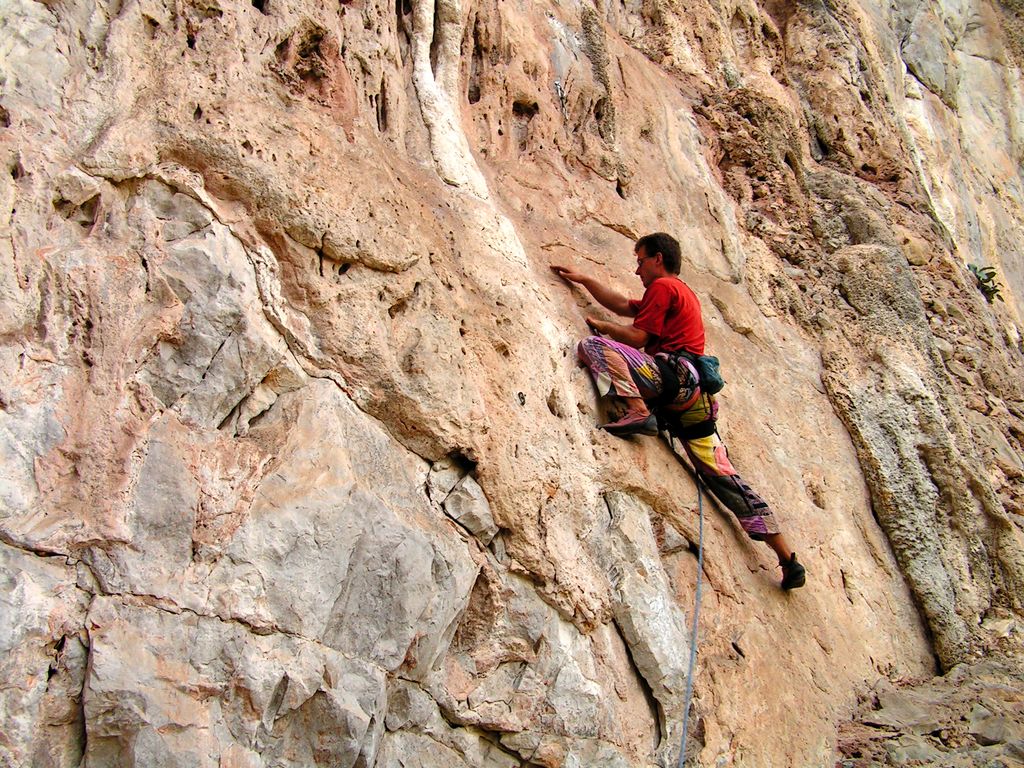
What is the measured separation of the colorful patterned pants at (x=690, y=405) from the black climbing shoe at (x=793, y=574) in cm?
19

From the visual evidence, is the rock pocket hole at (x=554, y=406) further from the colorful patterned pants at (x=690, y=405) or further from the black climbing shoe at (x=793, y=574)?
the black climbing shoe at (x=793, y=574)

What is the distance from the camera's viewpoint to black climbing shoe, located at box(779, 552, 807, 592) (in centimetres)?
470

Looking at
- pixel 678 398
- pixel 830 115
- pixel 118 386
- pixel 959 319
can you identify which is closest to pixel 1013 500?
pixel 959 319

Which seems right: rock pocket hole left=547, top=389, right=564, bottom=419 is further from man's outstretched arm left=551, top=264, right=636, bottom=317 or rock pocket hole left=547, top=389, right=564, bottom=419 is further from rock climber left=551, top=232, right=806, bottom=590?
man's outstretched arm left=551, top=264, right=636, bottom=317

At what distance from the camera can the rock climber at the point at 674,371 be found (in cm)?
456

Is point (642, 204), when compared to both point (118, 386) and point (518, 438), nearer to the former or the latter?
point (518, 438)

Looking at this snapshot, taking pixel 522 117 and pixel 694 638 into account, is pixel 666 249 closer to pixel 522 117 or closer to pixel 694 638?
pixel 522 117

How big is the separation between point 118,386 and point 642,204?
164 inches

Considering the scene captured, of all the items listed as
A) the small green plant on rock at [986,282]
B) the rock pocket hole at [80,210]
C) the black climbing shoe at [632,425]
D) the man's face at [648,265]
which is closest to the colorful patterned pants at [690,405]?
the black climbing shoe at [632,425]

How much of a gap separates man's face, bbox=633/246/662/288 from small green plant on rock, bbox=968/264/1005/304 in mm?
5388

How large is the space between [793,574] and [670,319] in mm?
1552

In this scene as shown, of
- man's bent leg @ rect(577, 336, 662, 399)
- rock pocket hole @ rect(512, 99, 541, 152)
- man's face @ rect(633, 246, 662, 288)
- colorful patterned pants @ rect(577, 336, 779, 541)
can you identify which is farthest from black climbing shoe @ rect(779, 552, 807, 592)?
rock pocket hole @ rect(512, 99, 541, 152)

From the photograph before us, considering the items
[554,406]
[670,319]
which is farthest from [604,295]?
[554,406]

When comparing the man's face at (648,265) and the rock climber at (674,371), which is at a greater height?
the man's face at (648,265)
